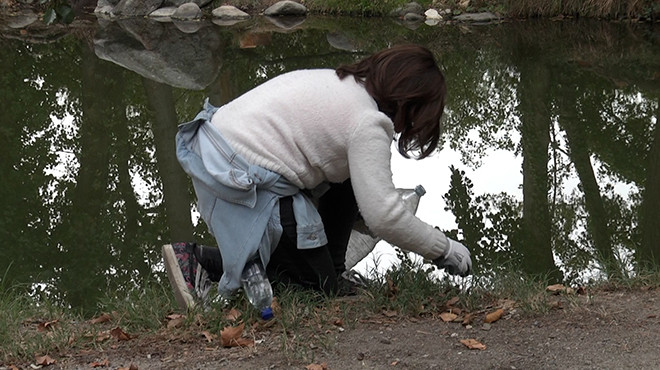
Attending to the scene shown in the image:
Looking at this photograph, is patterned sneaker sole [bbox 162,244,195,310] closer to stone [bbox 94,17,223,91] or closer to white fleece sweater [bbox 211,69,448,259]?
white fleece sweater [bbox 211,69,448,259]

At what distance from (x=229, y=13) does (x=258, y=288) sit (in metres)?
17.6

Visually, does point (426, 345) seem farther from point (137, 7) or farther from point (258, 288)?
point (137, 7)

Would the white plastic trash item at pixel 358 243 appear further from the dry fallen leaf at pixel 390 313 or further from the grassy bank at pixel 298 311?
the dry fallen leaf at pixel 390 313

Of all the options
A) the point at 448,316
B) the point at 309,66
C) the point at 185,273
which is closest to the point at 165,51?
the point at 309,66

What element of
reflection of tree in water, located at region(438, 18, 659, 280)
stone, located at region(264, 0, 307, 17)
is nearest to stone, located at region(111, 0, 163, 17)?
stone, located at region(264, 0, 307, 17)

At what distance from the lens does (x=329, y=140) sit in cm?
368

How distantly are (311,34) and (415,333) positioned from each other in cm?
1378

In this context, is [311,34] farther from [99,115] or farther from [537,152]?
[537,152]

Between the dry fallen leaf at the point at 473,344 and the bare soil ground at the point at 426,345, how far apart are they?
0.02 m

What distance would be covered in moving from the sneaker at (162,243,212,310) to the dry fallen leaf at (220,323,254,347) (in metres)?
0.39

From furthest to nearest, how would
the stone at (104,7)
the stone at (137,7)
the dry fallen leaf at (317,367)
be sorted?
1. the stone at (104,7)
2. the stone at (137,7)
3. the dry fallen leaf at (317,367)

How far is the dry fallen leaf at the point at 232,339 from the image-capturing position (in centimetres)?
349

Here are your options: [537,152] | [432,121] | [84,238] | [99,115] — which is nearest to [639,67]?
[537,152]

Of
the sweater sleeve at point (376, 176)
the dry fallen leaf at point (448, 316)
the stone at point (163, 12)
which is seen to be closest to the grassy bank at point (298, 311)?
the dry fallen leaf at point (448, 316)
